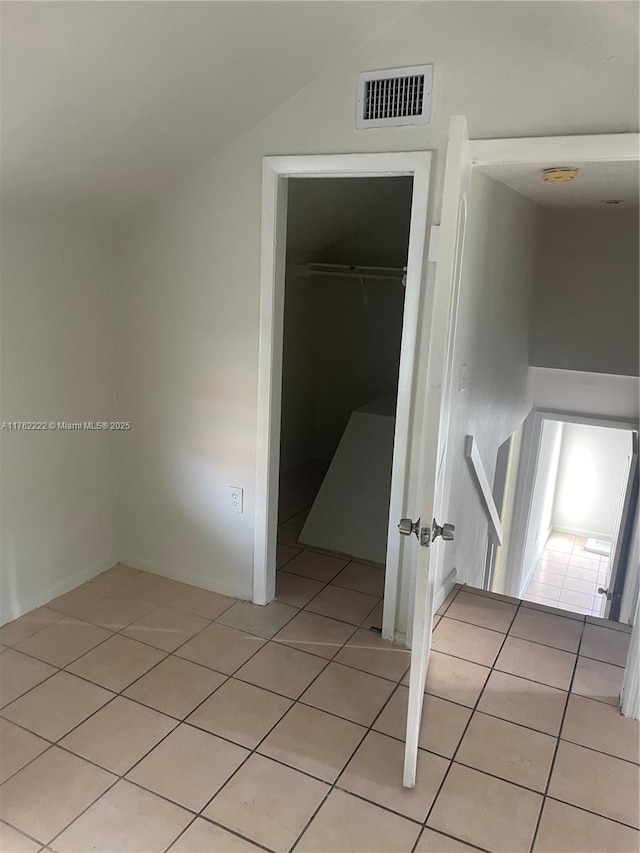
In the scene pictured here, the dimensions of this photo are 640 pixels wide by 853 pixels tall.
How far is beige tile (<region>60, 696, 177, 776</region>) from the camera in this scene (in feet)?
6.50

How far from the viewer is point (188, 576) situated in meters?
3.05

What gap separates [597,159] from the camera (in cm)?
200

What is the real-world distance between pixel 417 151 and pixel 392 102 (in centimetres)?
19

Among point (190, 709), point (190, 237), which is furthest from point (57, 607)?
point (190, 237)

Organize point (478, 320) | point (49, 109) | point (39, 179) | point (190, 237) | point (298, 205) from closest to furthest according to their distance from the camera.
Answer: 1. point (49, 109)
2. point (39, 179)
3. point (190, 237)
4. point (478, 320)
5. point (298, 205)

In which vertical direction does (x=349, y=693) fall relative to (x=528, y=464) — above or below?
below

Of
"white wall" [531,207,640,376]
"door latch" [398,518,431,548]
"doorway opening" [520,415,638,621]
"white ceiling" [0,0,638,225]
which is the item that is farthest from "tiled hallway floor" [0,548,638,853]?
"doorway opening" [520,415,638,621]

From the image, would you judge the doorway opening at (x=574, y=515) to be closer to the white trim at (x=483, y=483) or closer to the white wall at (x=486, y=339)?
the white trim at (x=483, y=483)

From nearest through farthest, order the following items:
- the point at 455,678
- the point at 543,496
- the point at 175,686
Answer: the point at 175,686
the point at 455,678
the point at 543,496

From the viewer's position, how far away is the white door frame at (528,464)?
5039mm

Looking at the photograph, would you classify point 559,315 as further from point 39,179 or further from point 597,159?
point 39,179

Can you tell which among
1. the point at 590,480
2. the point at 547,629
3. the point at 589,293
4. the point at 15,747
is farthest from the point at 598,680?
the point at 590,480

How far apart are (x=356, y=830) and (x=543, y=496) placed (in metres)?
5.09

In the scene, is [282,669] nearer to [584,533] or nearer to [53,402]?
[53,402]
